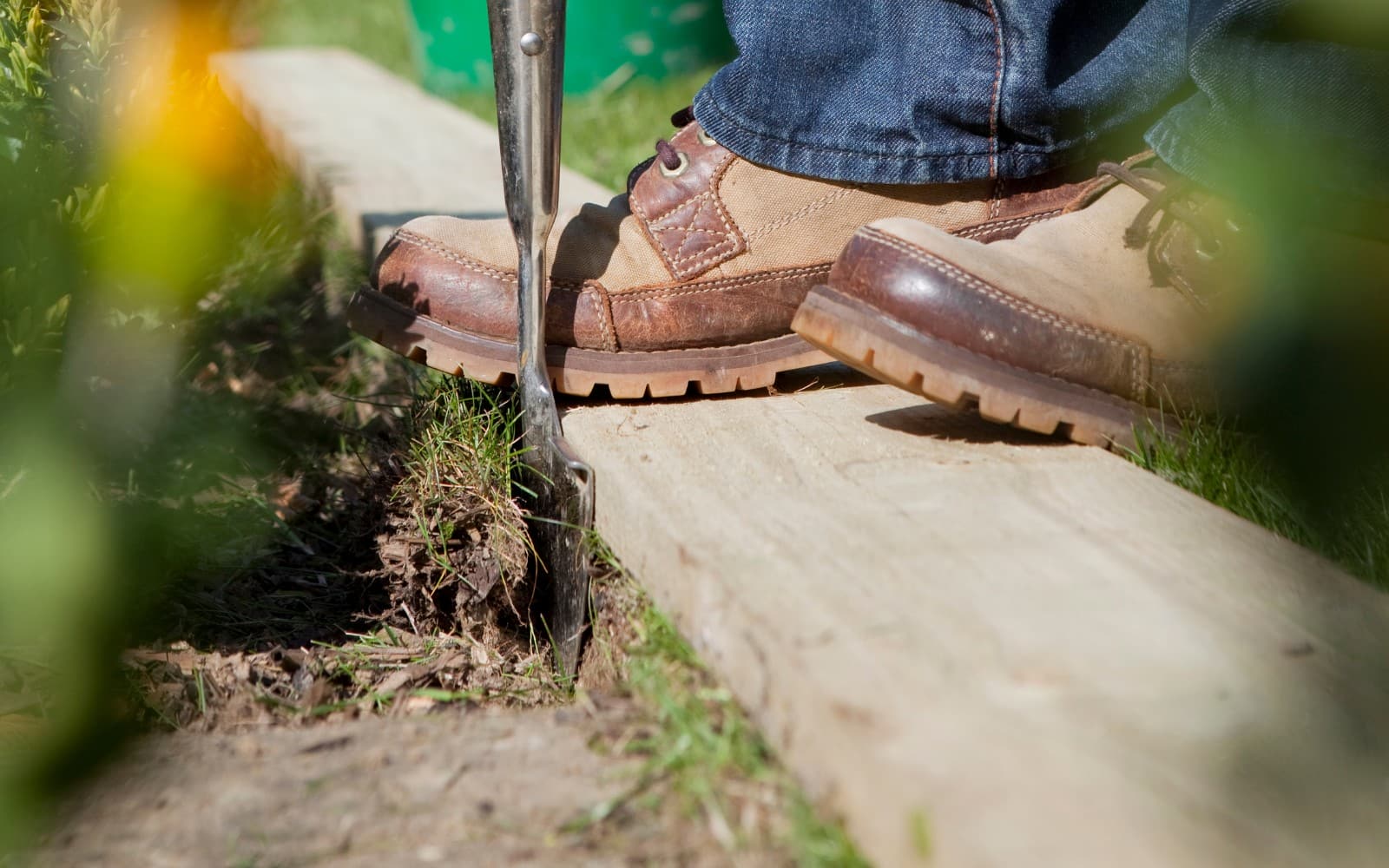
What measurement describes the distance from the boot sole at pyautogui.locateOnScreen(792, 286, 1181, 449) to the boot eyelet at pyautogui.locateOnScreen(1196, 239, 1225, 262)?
0.18m

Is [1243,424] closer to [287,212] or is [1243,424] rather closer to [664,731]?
[664,731]

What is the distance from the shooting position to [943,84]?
5.03 feet

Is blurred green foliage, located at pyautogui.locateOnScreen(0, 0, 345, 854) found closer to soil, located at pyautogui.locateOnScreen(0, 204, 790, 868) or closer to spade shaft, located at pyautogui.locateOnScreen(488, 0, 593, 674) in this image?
soil, located at pyautogui.locateOnScreen(0, 204, 790, 868)

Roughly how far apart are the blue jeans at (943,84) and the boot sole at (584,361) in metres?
0.25

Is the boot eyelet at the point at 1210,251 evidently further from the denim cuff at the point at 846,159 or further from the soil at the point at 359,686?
the soil at the point at 359,686

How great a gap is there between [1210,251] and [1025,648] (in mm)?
666

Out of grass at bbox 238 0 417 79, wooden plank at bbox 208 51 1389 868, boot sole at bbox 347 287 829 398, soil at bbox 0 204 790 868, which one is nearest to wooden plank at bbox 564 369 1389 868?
wooden plank at bbox 208 51 1389 868

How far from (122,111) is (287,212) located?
1.21 m

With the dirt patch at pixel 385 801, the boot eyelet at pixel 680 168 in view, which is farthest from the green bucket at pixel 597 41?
the dirt patch at pixel 385 801

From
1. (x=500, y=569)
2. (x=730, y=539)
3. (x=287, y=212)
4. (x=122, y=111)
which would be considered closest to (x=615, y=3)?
(x=287, y=212)

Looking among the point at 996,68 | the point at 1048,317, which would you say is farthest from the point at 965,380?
the point at 996,68

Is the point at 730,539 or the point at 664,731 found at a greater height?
the point at 730,539

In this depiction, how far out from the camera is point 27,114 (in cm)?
151

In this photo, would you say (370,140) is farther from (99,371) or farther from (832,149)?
(832,149)
